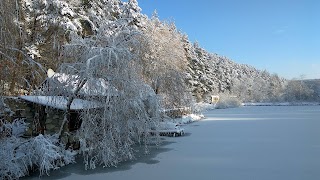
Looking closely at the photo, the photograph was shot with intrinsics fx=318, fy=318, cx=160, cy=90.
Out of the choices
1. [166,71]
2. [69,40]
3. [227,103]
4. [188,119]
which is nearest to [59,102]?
[69,40]

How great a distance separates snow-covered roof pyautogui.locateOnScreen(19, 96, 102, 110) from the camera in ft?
35.3

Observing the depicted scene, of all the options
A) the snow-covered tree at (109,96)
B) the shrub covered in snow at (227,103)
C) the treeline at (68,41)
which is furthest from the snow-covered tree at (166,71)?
the shrub covered in snow at (227,103)

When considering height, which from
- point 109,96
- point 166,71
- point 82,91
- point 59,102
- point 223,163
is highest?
point 166,71

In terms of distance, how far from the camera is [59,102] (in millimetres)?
11547

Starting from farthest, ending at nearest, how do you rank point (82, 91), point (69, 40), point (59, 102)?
1. point (69, 40)
2. point (59, 102)
3. point (82, 91)

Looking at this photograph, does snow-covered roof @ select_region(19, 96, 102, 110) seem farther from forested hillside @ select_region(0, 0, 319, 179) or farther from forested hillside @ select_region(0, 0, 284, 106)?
forested hillside @ select_region(0, 0, 284, 106)

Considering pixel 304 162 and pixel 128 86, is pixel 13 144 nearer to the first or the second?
pixel 128 86

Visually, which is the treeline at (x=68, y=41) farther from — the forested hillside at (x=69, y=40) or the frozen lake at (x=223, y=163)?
the frozen lake at (x=223, y=163)

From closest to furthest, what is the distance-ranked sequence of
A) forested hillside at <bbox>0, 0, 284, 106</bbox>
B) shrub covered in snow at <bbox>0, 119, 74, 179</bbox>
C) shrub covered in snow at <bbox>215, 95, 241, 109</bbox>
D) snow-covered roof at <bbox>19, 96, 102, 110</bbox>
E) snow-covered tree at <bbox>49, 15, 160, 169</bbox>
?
forested hillside at <bbox>0, 0, 284, 106</bbox>
shrub covered in snow at <bbox>0, 119, 74, 179</bbox>
snow-covered tree at <bbox>49, 15, 160, 169</bbox>
snow-covered roof at <bbox>19, 96, 102, 110</bbox>
shrub covered in snow at <bbox>215, 95, 241, 109</bbox>

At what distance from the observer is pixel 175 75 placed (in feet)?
73.2

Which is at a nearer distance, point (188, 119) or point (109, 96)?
point (109, 96)

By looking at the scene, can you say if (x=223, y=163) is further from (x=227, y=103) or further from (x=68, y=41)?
(x=227, y=103)

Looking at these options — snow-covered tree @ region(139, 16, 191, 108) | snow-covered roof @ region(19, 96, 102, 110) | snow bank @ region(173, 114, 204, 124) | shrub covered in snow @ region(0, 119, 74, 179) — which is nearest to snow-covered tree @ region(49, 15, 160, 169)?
snow-covered roof @ region(19, 96, 102, 110)

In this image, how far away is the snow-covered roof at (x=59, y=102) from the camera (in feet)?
35.3
